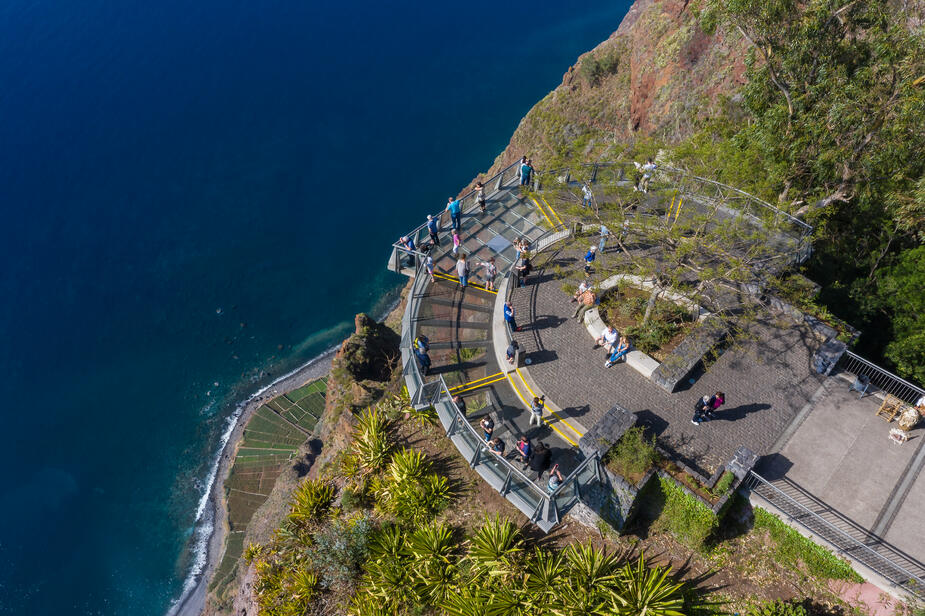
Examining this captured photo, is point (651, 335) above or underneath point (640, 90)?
underneath

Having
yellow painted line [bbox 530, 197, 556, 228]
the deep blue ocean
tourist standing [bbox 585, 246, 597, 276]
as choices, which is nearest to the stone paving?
tourist standing [bbox 585, 246, 597, 276]

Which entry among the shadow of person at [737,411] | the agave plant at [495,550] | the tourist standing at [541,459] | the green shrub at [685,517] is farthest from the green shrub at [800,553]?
the agave plant at [495,550]

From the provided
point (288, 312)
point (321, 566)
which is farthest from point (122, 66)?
point (321, 566)

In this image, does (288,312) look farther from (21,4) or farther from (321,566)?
(21,4)

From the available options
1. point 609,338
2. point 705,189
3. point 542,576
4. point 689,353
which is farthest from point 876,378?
point 542,576

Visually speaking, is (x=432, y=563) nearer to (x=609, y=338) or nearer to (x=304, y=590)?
(x=304, y=590)
